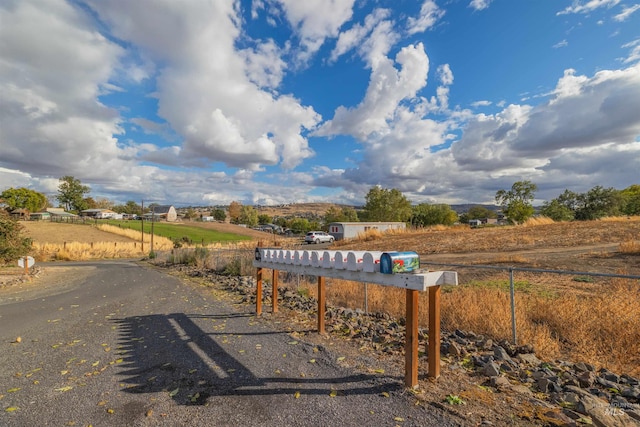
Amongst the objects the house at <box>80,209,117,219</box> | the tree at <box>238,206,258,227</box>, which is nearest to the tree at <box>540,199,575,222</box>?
the tree at <box>238,206,258,227</box>

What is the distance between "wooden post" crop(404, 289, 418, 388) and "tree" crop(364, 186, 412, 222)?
58.5 meters

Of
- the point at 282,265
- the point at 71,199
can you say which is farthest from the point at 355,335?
the point at 71,199

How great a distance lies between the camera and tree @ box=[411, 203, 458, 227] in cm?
8006

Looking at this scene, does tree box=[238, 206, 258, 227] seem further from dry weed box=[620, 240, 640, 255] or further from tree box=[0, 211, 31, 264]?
dry weed box=[620, 240, 640, 255]

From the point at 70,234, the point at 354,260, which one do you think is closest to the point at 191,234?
the point at 70,234

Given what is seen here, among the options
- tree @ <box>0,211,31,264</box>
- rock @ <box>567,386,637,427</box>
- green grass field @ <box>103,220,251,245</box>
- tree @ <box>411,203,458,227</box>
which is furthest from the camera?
tree @ <box>411,203,458,227</box>

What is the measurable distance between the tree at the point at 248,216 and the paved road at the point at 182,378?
105586 millimetres

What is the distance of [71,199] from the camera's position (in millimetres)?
99062

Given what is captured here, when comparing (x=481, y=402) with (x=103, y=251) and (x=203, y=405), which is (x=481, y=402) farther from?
(x=103, y=251)

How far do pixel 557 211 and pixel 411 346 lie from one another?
62.0 meters

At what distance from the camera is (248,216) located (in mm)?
112875

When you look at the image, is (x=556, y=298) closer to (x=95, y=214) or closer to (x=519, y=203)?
(x=519, y=203)

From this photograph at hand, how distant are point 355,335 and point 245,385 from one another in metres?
2.41

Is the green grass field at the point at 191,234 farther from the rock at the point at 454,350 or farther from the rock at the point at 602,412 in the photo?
the rock at the point at 602,412
